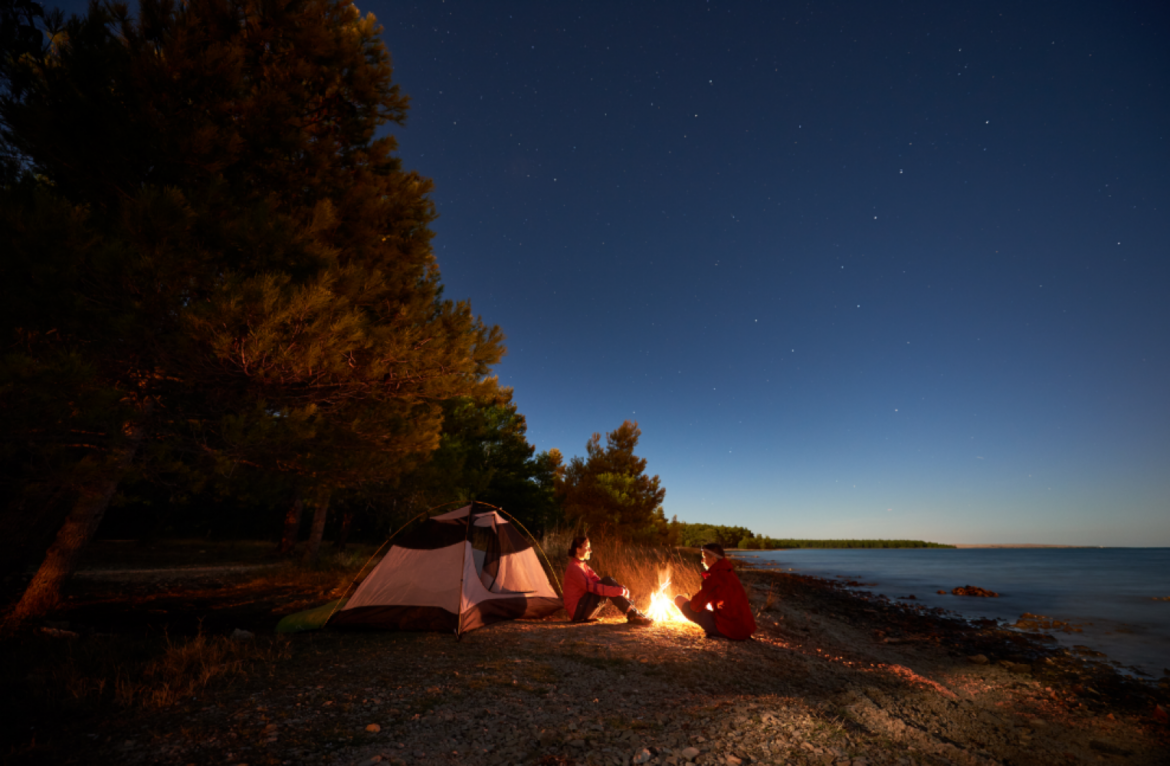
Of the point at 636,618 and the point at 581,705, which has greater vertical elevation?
the point at 636,618

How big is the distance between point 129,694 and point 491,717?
9.58 ft

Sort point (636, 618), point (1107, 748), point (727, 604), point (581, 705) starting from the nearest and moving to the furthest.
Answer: point (581, 705)
point (1107, 748)
point (727, 604)
point (636, 618)

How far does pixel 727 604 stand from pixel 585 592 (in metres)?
2.28

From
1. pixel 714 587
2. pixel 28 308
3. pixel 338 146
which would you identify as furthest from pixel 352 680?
pixel 338 146

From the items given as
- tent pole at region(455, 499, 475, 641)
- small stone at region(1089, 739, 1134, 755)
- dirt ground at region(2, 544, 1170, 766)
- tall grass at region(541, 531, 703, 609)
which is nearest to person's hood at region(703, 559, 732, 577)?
dirt ground at region(2, 544, 1170, 766)

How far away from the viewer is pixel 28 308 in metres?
5.02

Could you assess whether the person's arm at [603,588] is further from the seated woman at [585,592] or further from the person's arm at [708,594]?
the person's arm at [708,594]

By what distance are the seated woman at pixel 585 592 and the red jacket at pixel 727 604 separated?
1393 mm

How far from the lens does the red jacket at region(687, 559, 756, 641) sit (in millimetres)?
6559

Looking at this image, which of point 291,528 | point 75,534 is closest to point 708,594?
point 75,534

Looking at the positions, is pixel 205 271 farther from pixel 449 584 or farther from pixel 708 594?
pixel 708 594

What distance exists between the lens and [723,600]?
6.61m

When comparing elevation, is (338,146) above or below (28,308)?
above

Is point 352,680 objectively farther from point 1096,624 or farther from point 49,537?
point 1096,624
